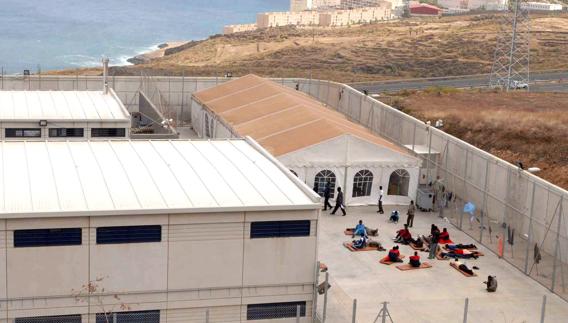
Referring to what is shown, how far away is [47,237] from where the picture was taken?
2238cm

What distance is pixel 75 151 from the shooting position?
2869 centimetres

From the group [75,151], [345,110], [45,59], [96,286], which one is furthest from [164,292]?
[45,59]

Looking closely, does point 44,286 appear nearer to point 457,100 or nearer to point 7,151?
point 7,151

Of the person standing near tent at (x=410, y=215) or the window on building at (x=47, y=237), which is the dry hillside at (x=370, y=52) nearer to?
the person standing near tent at (x=410, y=215)

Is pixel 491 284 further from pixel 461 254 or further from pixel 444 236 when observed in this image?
pixel 444 236

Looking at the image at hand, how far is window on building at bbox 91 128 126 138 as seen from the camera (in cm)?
3725

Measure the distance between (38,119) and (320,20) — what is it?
16640cm

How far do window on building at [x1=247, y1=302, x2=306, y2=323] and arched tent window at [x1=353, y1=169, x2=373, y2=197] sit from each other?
13170 mm

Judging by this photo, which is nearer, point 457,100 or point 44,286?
point 44,286

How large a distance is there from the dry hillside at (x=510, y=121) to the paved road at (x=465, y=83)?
1049cm

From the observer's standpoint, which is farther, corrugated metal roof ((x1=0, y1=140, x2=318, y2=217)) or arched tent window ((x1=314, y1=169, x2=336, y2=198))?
arched tent window ((x1=314, y1=169, x2=336, y2=198))

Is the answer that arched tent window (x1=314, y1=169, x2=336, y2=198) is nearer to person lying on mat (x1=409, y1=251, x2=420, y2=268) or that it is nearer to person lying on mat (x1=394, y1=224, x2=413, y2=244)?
person lying on mat (x1=394, y1=224, x2=413, y2=244)

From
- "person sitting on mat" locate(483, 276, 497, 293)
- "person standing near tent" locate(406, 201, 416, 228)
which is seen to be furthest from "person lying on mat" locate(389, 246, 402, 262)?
"person standing near tent" locate(406, 201, 416, 228)

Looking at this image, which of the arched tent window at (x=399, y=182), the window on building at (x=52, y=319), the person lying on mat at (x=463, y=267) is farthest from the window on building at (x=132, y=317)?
the arched tent window at (x=399, y=182)
